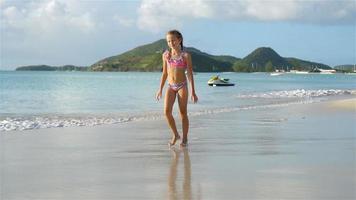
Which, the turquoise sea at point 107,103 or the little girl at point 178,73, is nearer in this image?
→ the little girl at point 178,73

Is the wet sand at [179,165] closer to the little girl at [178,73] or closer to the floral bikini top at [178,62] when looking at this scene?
the little girl at [178,73]

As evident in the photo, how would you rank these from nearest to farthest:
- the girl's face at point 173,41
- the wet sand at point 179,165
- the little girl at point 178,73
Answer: the wet sand at point 179,165
the girl's face at point 173,41
the little girl at point 178,73

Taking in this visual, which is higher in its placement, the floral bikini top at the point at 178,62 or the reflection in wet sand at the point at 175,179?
the floral bikini top at the point at 178,62

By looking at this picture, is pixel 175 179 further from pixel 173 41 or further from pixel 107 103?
pixel 107 103

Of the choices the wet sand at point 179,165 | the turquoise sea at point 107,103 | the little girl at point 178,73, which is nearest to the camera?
the wet sand at point 179,165

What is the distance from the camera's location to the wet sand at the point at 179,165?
579 centimetres

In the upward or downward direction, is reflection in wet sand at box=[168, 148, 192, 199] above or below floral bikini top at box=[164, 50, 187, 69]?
below

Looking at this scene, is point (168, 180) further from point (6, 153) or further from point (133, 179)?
point (6, 153)

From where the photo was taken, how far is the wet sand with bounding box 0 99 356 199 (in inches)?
228

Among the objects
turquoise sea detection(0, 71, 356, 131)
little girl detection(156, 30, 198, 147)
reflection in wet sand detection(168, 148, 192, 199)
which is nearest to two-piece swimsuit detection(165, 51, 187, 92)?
little girl detection(156, 30, 198, 147)

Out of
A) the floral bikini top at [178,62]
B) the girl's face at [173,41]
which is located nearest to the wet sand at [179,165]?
the floral bikini top at [178,62]

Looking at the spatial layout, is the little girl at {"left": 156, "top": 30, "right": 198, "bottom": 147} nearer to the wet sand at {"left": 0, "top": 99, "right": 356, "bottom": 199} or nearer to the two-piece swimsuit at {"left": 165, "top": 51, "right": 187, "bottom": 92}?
the two-piece swimsuit at {"left": 165, "top": 51, "right": 187, "bottom": 92}

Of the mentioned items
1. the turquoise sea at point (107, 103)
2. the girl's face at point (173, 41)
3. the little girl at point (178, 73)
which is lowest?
the turquoise sea at point (107, 103)

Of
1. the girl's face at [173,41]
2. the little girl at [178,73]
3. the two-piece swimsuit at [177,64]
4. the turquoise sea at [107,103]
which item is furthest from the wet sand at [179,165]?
the turquoise sea at [107,103]
